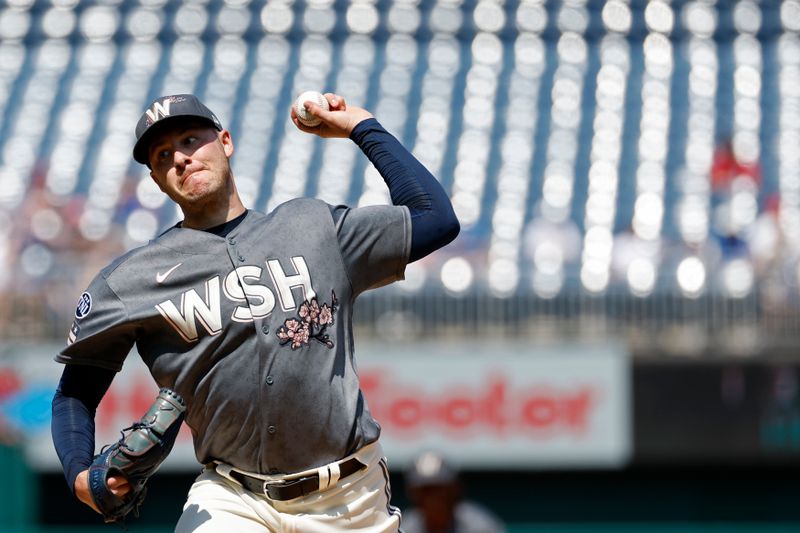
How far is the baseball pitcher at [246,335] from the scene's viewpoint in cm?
315

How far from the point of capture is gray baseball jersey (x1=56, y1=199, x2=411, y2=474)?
124 inches

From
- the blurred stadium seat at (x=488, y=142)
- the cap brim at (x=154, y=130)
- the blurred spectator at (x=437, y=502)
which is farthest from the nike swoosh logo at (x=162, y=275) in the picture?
the blurred stadium seat at (x=488, y=142)

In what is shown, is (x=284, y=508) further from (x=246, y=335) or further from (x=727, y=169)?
(x=727, y=169)

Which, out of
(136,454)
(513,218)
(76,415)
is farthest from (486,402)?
(136,454)

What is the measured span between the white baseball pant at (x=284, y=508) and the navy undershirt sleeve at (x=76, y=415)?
256 mm

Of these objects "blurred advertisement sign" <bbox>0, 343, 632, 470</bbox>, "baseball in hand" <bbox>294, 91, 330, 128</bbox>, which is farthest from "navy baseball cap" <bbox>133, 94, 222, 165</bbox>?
"blurred advertisement sign" <bbox>0, 343, 632, 470</bbox>

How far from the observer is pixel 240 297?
3.17 metres

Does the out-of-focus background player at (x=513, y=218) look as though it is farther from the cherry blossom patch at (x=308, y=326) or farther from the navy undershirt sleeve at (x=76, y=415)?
the cherry blossom patch at (x=308, y=326)

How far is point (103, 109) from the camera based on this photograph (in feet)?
49.5

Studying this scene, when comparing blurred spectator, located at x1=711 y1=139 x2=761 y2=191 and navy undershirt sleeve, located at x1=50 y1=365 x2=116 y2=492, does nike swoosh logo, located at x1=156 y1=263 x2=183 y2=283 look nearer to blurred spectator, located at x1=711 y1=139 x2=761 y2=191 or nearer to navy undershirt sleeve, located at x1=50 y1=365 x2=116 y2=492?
navy undershirt sleeve, located at x1=50 y1=365 x2=116 y2=492

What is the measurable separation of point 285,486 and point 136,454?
0.34m

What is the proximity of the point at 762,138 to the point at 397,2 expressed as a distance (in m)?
4.28

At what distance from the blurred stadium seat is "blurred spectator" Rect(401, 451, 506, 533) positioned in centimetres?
363

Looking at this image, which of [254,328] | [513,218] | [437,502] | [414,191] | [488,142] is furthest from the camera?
[488,142]
